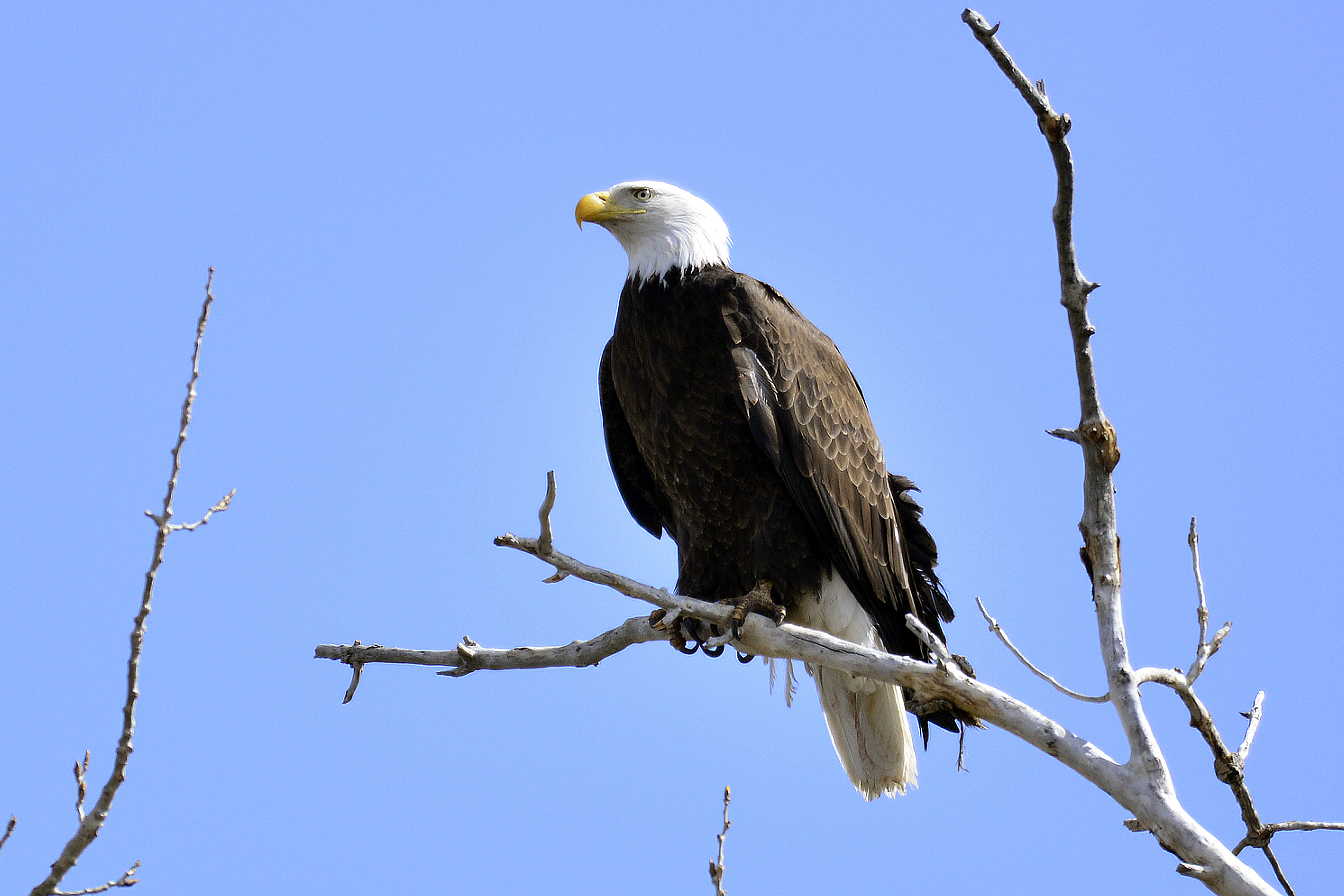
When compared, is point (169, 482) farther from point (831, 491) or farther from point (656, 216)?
point (656, 216)

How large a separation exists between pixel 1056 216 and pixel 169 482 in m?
2.32

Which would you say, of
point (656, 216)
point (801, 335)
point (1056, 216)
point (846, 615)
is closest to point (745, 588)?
point (846, 615)

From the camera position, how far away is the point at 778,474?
15.1 feet

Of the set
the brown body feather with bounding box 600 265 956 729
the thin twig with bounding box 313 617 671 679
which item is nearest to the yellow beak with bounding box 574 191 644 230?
the brown body feather with bounding box 600 265 956 729

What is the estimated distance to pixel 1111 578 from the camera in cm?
325

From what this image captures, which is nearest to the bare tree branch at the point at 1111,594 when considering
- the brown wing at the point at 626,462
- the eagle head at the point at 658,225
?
the eagle head at the point at 658,225

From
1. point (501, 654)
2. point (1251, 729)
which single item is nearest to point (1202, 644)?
point (1251, 729)

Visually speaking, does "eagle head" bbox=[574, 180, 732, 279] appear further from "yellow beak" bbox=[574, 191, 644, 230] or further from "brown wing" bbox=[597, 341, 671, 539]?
"brown wing" bbox=[597, 341, 671, 539]

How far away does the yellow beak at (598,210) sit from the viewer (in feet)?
17.5

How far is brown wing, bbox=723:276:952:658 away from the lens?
457 cm

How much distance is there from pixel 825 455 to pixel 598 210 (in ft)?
5.31

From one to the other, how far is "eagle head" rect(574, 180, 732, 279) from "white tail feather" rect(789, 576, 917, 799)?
189cm

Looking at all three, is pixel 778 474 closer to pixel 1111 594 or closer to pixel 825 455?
pixel 825 455

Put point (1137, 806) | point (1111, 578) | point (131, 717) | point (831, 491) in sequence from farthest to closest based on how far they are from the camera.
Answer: point (831, 491) < point (1111, 578) < point (1137, 806) < point (131, 717)
